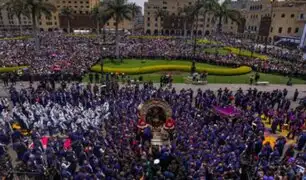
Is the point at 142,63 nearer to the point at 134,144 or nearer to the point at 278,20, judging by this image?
the point at 134,144

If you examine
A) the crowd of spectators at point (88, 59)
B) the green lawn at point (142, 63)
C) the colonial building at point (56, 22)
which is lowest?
the green lawn at point (142, 63)

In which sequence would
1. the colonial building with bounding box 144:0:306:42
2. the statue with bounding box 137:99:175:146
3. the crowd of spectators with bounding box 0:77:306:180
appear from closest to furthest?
1. the crowd of spectators with bounding box 0:77:306:180
2. the statue with bounding box 137:99:175:146
3. the colonial building with bounding box 144:0:306:42

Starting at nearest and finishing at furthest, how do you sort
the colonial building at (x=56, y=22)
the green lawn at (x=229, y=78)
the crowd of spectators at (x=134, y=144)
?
the crowd of spectators at (x=134, y=144) < the green lawn at (x=229, y=78) < the colonial building at (x=56, y=22)

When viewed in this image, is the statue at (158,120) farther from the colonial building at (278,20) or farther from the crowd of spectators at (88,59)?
the colonial building at (278,20)

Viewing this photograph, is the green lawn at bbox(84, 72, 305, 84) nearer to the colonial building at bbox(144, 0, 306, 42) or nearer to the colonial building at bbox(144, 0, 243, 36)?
the colonial building at bbox(144, 0, 306, 42)

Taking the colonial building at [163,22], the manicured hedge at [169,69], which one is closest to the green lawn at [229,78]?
the manicured hedge at [169,69]

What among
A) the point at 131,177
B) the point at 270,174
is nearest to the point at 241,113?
the point at 270,174

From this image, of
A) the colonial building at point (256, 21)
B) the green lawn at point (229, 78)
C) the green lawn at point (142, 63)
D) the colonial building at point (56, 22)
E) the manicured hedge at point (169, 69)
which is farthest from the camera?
the colonial building at point (56, 22)

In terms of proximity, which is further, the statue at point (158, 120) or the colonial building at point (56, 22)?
the colonial building at point (56, 22)

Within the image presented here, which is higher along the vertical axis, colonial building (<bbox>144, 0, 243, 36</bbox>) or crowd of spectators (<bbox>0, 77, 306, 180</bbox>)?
colonial building (<bbox>144, 0, 243, 36</bbox>)

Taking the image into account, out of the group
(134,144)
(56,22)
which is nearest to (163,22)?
(56,22)

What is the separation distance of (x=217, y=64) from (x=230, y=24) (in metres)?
70.5

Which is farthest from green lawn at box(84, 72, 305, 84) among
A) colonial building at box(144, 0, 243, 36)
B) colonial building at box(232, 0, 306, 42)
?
colonial building at box(144, 0, 243, 36)

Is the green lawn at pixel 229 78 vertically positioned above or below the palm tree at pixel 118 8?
below
